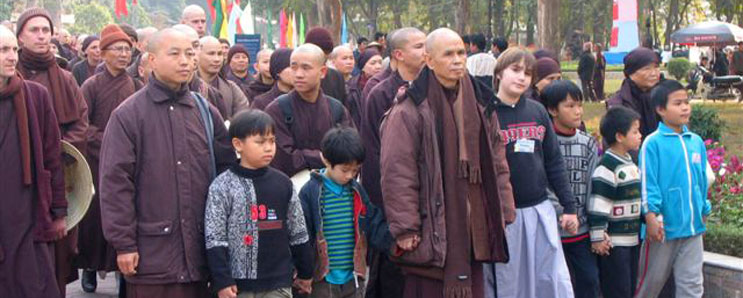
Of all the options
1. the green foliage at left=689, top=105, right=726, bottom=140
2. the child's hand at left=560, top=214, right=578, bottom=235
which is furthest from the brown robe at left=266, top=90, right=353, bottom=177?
the green foliage at left=689, top=105, right=726, bottom=140

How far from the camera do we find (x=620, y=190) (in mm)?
7105

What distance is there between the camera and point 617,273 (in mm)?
7188

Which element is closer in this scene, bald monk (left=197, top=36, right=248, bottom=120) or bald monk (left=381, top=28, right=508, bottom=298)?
bald monk (left=381, top=28, right=508, bottom=298)

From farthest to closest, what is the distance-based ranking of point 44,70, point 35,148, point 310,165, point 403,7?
point 403,7, point 44,70, point 310,165, point 35,148

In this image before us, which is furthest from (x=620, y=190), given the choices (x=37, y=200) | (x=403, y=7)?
(x=403, y=7)

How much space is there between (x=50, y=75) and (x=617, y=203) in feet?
12.8

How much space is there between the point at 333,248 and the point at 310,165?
0.68 meters

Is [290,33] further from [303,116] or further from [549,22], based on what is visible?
[303,116]

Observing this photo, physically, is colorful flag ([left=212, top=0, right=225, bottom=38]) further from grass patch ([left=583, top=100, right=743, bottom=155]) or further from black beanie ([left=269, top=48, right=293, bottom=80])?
black beanie ([left=269, top=48, right=293, bottom=80])

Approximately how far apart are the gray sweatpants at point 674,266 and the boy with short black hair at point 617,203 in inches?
5.1

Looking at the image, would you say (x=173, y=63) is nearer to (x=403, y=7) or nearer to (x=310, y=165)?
(x=310, y=165)

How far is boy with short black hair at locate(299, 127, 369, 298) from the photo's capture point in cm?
624

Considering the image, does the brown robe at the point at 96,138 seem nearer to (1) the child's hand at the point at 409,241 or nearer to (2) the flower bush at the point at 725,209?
(1) the child's hand at the point at 409,241

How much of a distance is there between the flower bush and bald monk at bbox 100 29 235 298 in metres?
3.94
